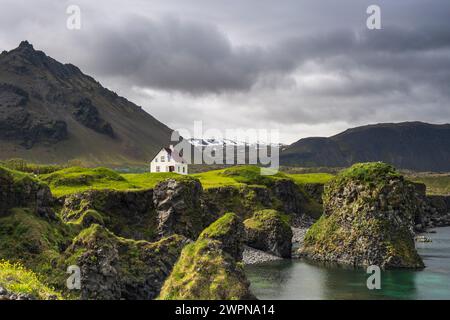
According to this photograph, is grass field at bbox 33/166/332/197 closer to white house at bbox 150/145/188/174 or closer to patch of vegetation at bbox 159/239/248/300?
white house at bbox 150/145/188/174

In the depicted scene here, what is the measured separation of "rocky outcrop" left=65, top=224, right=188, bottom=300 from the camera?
4444cm

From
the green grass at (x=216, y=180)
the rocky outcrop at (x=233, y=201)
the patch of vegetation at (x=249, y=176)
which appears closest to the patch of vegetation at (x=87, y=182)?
the rocky outcrop at (x=233, y=201)

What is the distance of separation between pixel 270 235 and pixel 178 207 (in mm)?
18147

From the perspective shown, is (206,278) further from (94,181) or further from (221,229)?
(94,181)

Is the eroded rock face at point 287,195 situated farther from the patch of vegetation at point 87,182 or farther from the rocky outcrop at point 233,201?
the patch of vegetation at point 87,182

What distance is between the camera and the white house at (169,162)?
153750 mm

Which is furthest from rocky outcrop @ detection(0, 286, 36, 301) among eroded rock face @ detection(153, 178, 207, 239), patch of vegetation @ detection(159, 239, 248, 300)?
eroded rock face @ detection(153, 178, 207, 239)

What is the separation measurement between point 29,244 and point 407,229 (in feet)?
202

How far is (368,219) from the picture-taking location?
278 ft

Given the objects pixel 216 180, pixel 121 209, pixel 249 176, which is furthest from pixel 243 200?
pixel 121 209

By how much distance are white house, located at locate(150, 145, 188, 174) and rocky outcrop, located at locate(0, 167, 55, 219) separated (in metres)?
95.1
